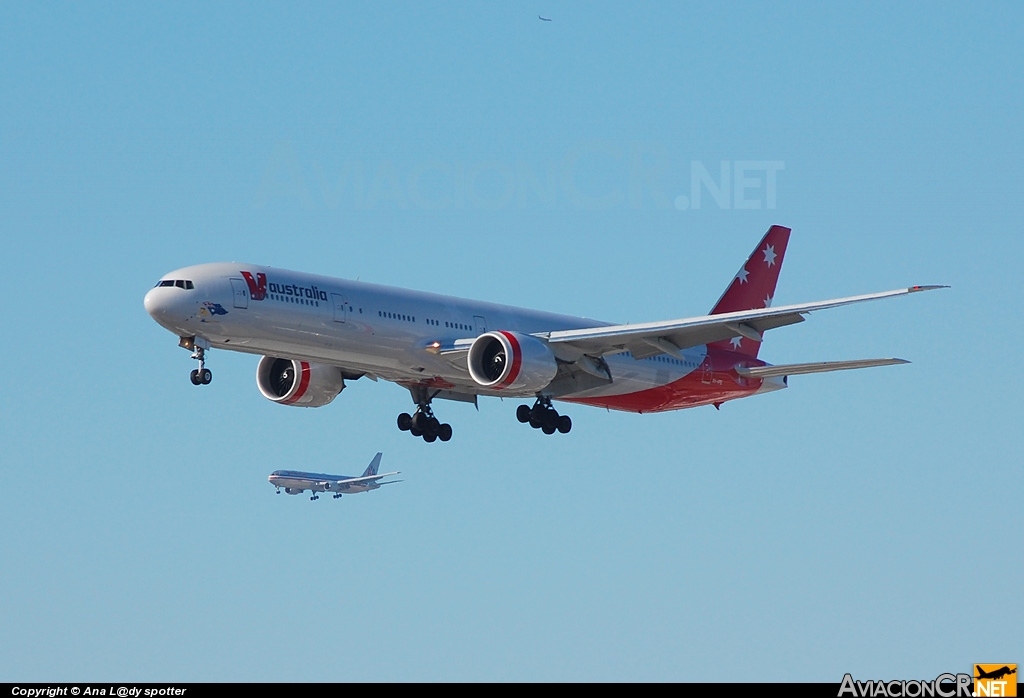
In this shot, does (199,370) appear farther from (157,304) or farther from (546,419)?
(546,419)

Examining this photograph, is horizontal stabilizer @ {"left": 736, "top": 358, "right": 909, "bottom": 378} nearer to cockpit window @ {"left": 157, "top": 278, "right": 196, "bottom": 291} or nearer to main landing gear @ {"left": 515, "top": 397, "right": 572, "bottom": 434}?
main landing gear @ {"left": 515, "top": 397, "right": 572, "bottom": 434}

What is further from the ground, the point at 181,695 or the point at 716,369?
the point at 716,369

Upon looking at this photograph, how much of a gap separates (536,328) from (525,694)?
2301 cm

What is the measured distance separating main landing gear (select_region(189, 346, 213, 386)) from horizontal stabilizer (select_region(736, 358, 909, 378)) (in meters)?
20.2

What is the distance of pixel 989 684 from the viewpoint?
32.5 metres

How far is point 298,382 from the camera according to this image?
176 feet

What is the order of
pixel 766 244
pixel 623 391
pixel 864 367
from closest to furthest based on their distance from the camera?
1. pixel 864 367
2. pixel 623 391
3. pixel 766 244

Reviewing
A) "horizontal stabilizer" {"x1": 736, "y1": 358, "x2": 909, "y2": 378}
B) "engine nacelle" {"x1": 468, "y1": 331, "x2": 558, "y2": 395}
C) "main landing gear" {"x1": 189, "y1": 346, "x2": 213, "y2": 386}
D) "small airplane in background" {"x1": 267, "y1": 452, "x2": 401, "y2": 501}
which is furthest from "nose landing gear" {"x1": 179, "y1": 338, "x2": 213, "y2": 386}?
"small airplane in background" {"x1": 267, "y1": 452, "x2": 401, "y2": 501}

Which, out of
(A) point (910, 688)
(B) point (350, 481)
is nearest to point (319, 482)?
(B) point (350, 481)

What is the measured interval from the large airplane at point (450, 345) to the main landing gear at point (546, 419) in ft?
0.15

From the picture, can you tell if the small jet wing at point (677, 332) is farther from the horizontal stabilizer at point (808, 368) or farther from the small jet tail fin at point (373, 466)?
the small jet tail fin at point (373, 466)

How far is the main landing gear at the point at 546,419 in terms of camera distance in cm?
5344

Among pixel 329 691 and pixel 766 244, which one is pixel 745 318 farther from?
pixel 329 691

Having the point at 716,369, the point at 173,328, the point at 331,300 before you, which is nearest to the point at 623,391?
the point at 716,369
